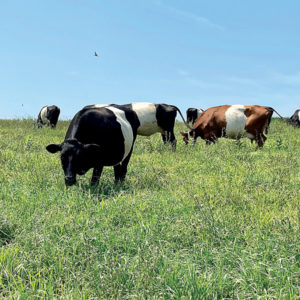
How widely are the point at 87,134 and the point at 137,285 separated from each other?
3.46 m

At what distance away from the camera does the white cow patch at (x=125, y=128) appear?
19.7 feet

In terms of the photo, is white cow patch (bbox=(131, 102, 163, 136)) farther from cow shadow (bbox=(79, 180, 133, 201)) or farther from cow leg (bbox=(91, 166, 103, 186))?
cow leg (bbox=(91, 166, 103, 186))

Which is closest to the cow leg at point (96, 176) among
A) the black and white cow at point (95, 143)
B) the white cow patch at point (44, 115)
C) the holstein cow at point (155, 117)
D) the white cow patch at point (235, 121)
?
the black and white cow at point (95, 143)

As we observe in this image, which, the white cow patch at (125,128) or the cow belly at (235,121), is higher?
the cow belly at (235,121)

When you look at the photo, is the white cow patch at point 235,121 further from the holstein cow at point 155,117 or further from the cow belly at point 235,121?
the holstein cow at point 155,117

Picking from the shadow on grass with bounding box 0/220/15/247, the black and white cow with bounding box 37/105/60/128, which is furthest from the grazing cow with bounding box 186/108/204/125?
the shadow on grass with bounding box 0/220/15/247

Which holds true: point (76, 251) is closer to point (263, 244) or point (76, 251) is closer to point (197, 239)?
point (197, 239)

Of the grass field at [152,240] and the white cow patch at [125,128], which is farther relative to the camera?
the white cow patch at [125,128]

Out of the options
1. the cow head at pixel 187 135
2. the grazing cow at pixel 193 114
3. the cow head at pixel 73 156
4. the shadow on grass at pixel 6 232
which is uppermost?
the grazing cow at pixel 193 114

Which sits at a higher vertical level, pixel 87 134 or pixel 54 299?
pixel 87 134

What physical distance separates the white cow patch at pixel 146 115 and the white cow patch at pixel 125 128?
3899mm

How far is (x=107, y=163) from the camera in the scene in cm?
583

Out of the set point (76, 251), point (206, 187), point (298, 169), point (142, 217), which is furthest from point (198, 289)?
point (298, 169)

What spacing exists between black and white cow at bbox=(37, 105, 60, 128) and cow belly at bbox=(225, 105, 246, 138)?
11922 mm
